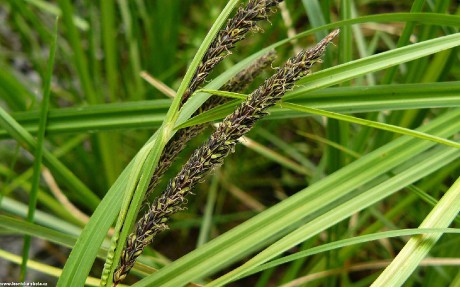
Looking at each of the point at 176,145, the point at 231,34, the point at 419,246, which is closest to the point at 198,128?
the point at 176,145

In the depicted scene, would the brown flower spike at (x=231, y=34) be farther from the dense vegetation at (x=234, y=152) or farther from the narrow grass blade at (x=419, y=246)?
the narrow grass blade at (x=419, y=246)

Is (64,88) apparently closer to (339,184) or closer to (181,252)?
(181,252)

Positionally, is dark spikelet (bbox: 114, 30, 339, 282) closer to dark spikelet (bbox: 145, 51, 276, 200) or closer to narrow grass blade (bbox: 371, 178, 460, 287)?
dark spikelet (bbox: 145, 51, 276, 200)

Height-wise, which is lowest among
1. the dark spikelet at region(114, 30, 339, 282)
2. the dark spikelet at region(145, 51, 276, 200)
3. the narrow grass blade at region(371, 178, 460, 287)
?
the narrow grass blade at region(371, 178, 460, 287)

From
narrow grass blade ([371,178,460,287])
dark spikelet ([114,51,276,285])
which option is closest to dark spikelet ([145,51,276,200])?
dark spikelet ([114,51,276,285])

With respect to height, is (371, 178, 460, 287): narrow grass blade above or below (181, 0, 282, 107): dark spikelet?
below

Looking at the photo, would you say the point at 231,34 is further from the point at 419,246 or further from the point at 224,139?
the point at 419,246
